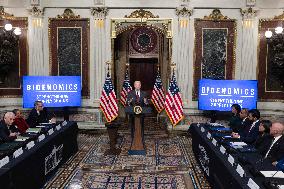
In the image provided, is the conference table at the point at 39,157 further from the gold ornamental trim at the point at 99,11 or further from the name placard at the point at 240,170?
the gold ornamental trim at the point at 99,11

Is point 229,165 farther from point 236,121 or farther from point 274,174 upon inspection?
point 236,121

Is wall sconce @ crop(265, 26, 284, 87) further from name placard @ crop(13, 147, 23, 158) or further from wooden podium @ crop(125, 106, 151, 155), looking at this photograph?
name placard @ crop(13, 147, 23, 158)

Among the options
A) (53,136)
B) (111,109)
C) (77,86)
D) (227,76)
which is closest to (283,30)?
(227,76)

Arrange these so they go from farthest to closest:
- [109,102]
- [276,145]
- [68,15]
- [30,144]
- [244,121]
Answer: [68,15], [109,102], [244,121], [30,144], [276,145]

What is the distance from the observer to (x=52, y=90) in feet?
37.1

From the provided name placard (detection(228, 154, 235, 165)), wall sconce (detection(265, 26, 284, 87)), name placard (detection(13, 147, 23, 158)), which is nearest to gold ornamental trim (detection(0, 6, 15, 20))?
name placard (detection(13, 147, 23, 158))

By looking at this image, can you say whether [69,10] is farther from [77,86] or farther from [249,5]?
[249,5]

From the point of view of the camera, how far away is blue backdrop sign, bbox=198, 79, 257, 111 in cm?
1075

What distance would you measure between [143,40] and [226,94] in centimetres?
466

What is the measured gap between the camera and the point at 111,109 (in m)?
11.0

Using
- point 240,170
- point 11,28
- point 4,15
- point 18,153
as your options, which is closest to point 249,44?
point 11,28

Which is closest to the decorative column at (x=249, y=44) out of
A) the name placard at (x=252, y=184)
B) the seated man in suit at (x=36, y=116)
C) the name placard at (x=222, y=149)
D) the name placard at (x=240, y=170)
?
the name placard at (x=222, y=149)

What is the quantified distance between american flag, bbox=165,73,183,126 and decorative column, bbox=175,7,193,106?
65cm

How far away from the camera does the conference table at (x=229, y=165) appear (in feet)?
14.5
